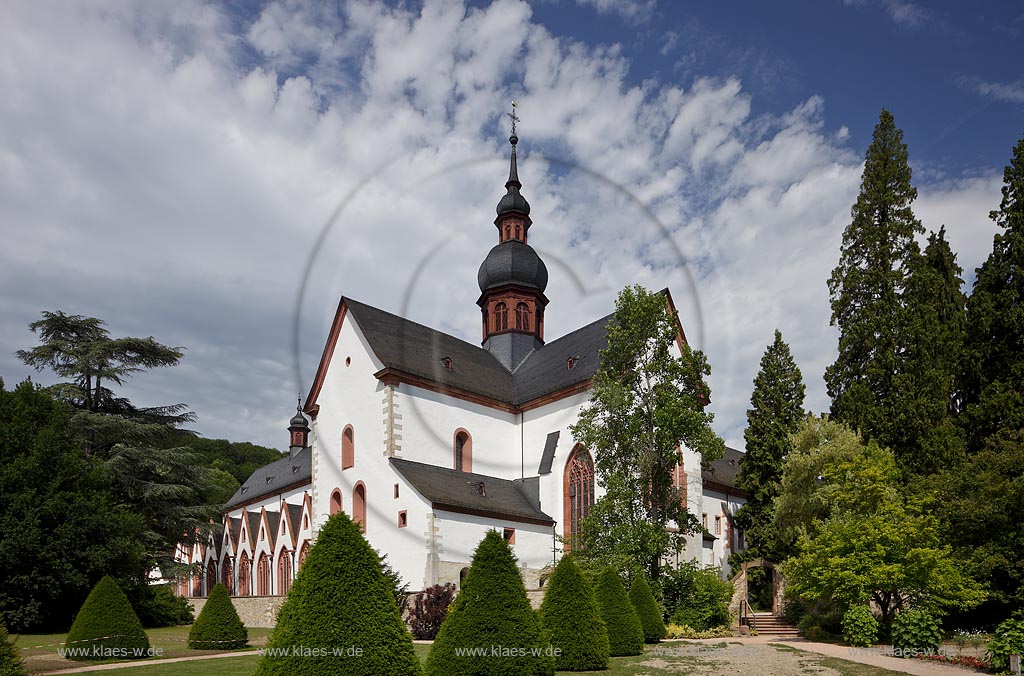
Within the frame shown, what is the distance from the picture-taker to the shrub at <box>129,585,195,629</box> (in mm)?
33438

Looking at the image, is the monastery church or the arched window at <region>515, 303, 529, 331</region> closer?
the monastery church

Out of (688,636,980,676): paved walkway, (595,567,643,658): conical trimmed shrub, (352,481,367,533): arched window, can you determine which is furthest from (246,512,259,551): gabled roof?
(595,567,643,658): conical trimmed shrub

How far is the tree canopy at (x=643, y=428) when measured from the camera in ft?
89.1

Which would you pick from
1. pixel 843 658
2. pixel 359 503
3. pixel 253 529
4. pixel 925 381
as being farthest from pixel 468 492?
pixel 253 529

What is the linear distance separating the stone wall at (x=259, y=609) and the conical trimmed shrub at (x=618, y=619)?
16209 mm

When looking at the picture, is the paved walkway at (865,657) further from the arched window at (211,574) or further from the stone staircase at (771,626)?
the arched window at (211,574)

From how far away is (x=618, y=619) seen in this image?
1925 cm

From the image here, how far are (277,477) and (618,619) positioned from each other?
4724cm

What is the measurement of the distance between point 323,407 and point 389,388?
5943 mm

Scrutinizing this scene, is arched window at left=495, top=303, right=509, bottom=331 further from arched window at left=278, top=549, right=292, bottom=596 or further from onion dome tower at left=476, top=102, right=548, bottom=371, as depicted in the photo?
arched window at left=278, top=549, right=292, bottom=596

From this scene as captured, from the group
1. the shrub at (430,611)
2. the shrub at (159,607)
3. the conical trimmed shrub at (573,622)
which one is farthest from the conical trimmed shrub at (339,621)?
the shrub at (159,607)

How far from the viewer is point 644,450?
93.2 feet

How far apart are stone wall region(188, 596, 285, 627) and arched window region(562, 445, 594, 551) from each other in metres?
12.9

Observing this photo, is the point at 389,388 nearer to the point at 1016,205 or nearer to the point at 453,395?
the point at 453,395
